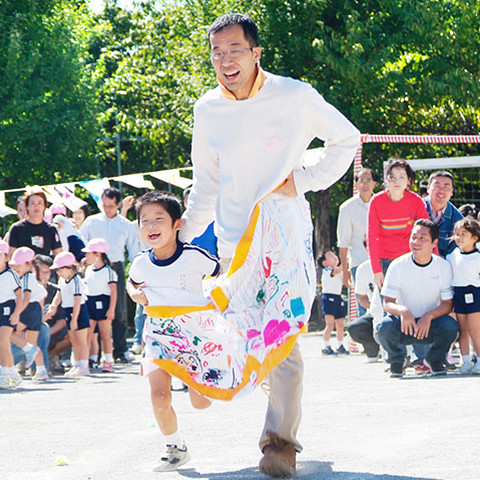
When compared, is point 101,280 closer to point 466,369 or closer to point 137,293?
point 466,369

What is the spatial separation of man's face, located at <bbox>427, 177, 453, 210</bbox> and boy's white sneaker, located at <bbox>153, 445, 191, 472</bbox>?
5.96 m

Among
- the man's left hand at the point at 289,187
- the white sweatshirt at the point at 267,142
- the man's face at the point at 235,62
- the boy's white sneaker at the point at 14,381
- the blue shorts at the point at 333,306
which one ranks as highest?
the man's face at the point at 235,62

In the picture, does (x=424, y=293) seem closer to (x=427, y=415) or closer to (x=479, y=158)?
(x=427, y=415)

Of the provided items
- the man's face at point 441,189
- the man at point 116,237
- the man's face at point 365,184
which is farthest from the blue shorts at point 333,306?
the man's face at point 441,189

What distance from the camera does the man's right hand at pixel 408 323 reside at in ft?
27.7

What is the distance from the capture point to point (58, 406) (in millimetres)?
7570

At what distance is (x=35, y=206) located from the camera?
10.9m

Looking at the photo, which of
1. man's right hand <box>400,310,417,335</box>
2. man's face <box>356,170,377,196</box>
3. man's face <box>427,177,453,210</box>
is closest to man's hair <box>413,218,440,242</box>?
man's right hand <box>400,310,417,335</box>

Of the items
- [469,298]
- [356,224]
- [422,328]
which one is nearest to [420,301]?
[422,328]

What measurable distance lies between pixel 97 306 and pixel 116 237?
1048 millimetres

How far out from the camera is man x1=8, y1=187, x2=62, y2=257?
1096cm

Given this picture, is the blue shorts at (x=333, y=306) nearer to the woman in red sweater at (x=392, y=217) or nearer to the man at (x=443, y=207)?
the man at (x=443, y=207)

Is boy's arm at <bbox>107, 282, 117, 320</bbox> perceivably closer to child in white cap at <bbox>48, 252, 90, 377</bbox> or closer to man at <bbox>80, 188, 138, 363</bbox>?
child in white cap at <bbox>48, 252, 90, 377</bbox>

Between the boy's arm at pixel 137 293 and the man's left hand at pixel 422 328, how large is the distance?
4213mm
